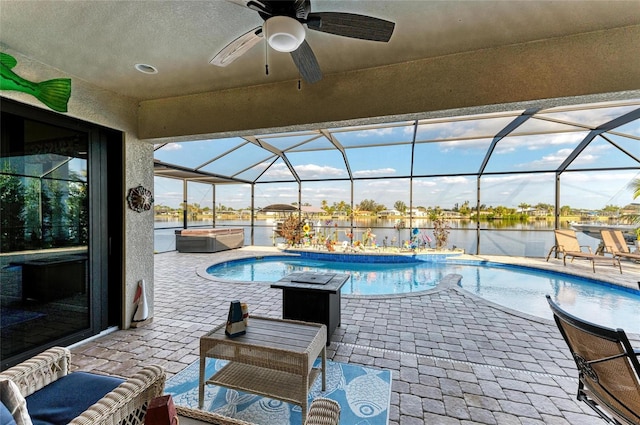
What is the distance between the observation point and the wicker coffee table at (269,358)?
6.81ft

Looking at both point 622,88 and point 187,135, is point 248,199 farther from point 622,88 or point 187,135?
point 622,88

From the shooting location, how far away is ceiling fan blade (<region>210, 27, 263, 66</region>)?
191 cm

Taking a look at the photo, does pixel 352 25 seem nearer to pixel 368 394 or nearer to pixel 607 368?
pixel 607 368

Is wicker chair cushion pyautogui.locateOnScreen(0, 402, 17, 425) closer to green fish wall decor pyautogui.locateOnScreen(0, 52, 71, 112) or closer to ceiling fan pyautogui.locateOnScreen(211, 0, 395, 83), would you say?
ceiling fan pyautogui.locateOnScreen(211, 0, 395, 83)

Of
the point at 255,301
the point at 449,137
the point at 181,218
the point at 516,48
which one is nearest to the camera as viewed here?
the point at 516,48

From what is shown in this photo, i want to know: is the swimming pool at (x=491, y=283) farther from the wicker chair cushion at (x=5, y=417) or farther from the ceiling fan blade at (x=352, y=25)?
the wicker chair cushion at (x=5, y=417)

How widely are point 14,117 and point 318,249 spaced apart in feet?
28.5

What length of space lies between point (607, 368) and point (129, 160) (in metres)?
5.05

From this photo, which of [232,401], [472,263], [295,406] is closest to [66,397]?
[232,401]

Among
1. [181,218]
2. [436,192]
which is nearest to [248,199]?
[181,218]

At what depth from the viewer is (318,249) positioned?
1059 cm

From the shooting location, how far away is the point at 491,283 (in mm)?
6973

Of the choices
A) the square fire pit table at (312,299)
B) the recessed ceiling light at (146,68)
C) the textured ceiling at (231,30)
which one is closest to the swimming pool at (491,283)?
the square fire pit table at (312,299)

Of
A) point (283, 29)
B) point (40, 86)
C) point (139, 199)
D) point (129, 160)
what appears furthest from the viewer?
point (139, 199)
